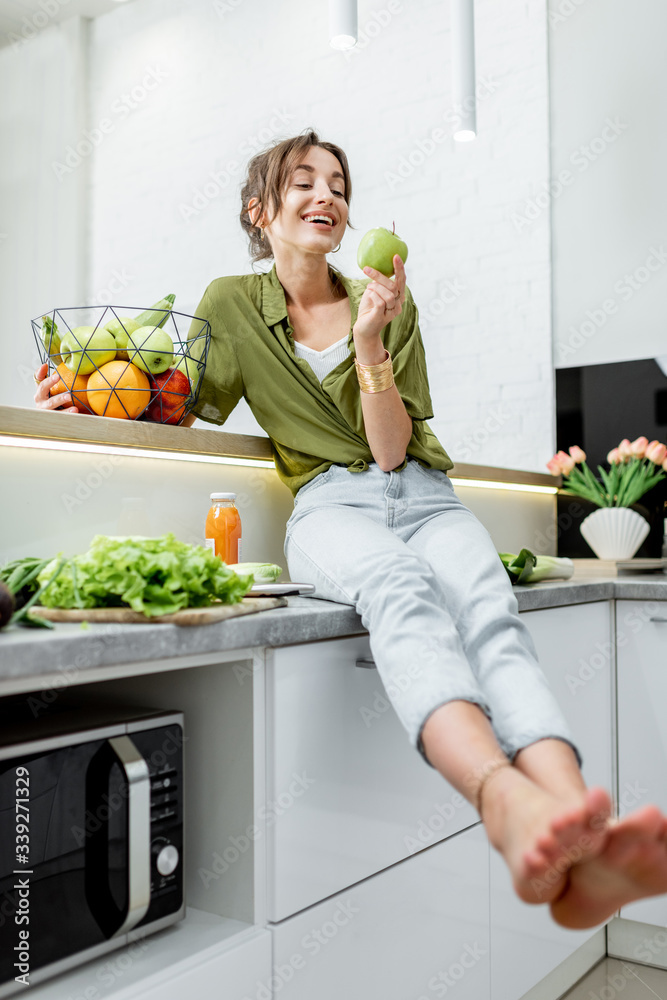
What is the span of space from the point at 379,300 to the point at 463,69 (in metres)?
1.01

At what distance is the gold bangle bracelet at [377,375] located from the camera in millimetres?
1464

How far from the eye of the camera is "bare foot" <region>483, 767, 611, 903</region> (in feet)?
2.38

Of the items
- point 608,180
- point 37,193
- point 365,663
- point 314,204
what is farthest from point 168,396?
point 37,193

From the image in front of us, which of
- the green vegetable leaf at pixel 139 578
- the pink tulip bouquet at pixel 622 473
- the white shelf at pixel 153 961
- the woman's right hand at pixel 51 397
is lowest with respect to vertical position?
the white shelf at pixel 153 961

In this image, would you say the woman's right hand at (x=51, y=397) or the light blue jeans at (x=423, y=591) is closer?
the light blue jeans at (x=423, y=591)

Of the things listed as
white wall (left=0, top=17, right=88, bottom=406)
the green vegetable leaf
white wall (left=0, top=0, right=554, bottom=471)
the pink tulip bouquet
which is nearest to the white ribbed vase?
the pink tulip bouquet

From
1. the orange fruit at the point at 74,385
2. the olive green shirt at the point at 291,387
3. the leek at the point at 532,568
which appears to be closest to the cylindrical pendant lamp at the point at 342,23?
the olive green shirt at the point at 291,387

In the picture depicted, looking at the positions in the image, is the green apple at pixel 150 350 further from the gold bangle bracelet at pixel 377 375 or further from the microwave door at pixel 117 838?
the microwave door at pixel 117 838

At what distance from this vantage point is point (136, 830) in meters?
0.97

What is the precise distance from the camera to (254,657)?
105 cm

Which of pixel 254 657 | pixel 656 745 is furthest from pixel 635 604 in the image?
pixel 254 657

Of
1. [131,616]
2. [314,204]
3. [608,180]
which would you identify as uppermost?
[608,180]

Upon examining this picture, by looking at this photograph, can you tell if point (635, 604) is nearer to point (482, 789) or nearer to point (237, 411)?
point (482, 789)

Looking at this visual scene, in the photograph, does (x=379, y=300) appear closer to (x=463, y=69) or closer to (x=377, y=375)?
(x=377, y=375)
